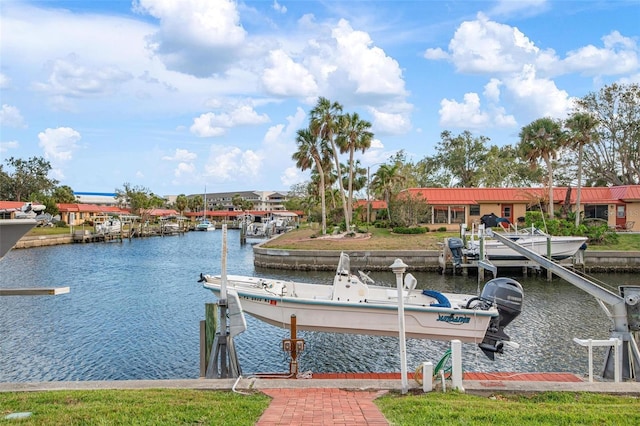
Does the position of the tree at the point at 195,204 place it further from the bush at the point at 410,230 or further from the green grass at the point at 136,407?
the green grass at the point at 136,407

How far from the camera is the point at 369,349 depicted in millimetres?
14781

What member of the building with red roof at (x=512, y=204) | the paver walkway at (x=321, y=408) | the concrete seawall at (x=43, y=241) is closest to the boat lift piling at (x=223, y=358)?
the paver walkway at (x=321, y=408)

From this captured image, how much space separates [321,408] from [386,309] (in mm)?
6651

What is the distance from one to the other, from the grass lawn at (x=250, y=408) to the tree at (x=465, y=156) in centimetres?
6860

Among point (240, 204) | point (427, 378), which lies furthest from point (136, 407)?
point (240, 204)

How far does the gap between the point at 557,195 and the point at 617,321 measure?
43.2m

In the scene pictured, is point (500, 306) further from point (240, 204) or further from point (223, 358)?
point (240, 204)

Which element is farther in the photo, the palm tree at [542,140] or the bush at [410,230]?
the bush at [410,230]

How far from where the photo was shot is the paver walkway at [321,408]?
6320 millimetres

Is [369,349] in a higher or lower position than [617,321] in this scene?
lower

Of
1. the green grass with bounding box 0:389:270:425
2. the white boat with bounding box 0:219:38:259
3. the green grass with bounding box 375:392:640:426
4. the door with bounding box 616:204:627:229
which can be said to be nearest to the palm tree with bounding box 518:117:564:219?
the door with bounding box 616:204:627:229

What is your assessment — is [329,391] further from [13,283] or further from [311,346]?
[13,283]

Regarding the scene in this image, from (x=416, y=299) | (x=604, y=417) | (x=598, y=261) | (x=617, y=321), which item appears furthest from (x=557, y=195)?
(x=604, y=417)

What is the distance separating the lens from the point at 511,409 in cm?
672
